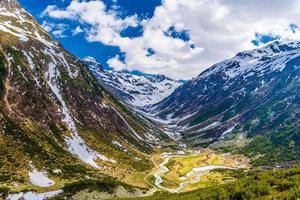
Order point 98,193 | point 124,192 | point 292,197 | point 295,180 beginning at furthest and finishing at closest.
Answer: point 124,192, point 98,193, point 295,180, point 292,197

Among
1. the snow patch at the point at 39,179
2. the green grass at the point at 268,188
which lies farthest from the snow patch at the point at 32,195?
the green grass at the point at 268,188

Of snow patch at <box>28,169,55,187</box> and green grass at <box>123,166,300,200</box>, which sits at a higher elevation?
snow patch at <box>28,169,55,187</box>

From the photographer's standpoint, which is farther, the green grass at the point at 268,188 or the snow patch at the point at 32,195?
the snow patch at the point at 32,195

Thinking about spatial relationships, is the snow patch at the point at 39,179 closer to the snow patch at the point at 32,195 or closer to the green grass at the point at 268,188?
the snow patch at the point at 32,195

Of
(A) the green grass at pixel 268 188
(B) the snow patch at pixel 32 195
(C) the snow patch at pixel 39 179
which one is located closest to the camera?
(A) the green grass at pixel 268 188

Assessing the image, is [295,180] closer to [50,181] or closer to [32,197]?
[32,197]

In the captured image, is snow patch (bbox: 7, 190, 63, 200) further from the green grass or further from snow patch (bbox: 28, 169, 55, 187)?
the green grass

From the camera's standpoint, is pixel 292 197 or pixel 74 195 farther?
pixel 74 195

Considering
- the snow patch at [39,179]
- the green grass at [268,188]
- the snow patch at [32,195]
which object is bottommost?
the green grass at [268,188]

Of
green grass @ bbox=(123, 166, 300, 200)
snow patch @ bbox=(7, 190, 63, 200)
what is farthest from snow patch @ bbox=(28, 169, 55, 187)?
green grass @ bbox=(123, 166, 300, 200)

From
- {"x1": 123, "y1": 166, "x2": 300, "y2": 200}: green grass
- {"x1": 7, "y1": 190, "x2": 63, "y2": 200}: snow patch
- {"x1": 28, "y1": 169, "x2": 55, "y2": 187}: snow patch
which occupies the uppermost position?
{"x1": 28, "y1": 169, "x2": 55, "y2": 187}: snow patch

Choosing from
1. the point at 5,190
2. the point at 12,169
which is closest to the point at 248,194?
the point at 5,190
